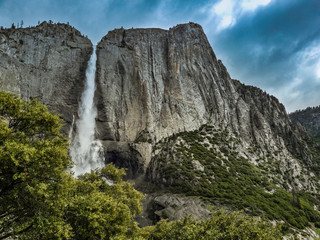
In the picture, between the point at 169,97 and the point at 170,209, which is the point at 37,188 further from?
the point at 169,97

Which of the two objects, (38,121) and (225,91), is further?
(225,91)

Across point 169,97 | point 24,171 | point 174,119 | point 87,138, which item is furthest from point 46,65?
point 24,171

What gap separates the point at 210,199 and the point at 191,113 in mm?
36562

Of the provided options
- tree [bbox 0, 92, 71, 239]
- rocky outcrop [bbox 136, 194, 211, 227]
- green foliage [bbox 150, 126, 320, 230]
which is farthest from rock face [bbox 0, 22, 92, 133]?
tree [bbox 0, 92, 71, 239]

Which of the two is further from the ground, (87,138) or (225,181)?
(87,138)

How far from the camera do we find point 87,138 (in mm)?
60656

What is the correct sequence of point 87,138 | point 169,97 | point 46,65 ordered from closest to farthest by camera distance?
point 87,138
point 46,65
point 169,97

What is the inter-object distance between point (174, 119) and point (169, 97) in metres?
8.19

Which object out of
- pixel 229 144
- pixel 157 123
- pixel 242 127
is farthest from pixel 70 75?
pixel 242 127

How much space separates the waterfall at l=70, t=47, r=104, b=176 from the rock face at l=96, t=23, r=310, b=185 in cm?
243

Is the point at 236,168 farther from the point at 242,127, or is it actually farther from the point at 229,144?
the point at 242,127

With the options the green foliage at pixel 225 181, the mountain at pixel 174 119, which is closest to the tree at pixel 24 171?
the mountain at pixel 174 119

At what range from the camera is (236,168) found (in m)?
56.1

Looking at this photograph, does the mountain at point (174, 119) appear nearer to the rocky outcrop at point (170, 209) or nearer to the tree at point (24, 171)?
the rocky outcrop at point (170, 209)
